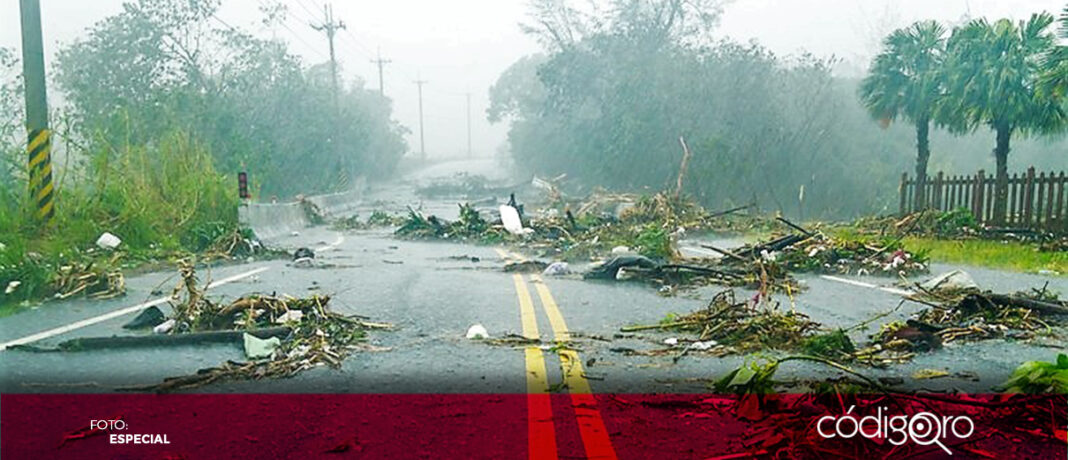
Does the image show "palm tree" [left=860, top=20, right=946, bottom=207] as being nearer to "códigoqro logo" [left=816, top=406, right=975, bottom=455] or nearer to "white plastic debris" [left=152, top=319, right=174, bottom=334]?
"códigoqro logo" [left=816, top=406, right=975, bottom=455]

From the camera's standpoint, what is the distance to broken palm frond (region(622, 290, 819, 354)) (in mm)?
3934

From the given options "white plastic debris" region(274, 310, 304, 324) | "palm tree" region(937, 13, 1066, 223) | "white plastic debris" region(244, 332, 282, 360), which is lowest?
"white plastic debris" region(244, 332, 282, 360)

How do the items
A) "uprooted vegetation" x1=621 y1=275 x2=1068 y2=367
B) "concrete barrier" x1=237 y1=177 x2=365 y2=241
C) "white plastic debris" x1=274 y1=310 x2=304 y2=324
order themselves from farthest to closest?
"concrete barrier" x1=237 y1=177 x2=365 y2=241, "white plastic debris" x1=274 y1=310 x2=304 y2=324, "uprooted vegetation" x1=621 y1=275 x2=1068 y2=367

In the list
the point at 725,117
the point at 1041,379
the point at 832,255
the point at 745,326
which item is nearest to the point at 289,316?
the point at 745,326

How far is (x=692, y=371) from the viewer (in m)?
3.55

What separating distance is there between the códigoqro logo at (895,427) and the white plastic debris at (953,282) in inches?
117

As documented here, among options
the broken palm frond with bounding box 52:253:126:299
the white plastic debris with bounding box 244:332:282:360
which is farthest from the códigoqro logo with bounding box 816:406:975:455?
the broken palm frond with bounding box 52:253:126:299

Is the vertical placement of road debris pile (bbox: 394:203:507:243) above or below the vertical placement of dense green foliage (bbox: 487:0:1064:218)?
below

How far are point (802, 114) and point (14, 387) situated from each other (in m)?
4.07

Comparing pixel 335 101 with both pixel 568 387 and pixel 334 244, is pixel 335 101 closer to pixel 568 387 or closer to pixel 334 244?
pixel 568 387

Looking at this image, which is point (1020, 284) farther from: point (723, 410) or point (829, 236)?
point (723, 410)

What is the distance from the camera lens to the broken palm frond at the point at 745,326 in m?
3.93

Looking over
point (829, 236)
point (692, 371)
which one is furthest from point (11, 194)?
point (829, 236)

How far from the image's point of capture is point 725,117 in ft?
18.4
